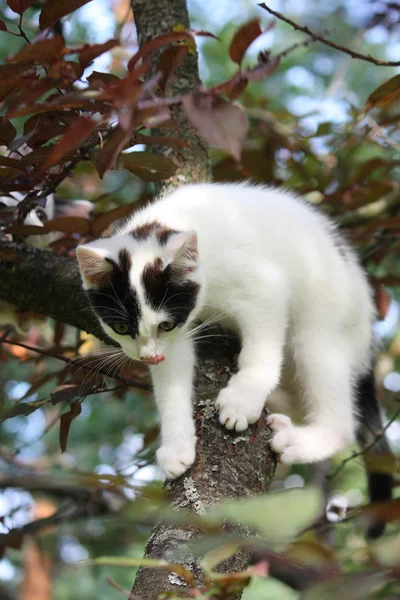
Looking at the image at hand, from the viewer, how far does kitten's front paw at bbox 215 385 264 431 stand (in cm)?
200

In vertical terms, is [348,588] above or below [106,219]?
above

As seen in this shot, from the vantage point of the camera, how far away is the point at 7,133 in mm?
1916

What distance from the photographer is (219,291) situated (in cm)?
249

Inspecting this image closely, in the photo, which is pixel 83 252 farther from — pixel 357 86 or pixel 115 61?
pixel 357 86

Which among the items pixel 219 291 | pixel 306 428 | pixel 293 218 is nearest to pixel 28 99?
pixel 219 291

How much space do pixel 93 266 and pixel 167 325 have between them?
0.34 meters

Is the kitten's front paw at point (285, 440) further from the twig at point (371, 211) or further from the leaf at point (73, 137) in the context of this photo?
the twig at point (371, 211)

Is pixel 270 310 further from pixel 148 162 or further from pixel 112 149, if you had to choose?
pixel 112 149

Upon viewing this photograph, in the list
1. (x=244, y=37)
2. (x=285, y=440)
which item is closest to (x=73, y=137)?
(x=244, y=37)

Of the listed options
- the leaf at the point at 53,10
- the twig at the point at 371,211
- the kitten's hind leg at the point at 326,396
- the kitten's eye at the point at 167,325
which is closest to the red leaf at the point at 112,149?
the leaf at the point at 53,10

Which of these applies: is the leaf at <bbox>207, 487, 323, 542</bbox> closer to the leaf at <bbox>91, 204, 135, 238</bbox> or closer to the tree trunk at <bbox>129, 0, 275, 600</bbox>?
the tree trunk at <bbox>129, 0, 275, 600</bbox>

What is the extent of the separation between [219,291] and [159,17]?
1.29 meters

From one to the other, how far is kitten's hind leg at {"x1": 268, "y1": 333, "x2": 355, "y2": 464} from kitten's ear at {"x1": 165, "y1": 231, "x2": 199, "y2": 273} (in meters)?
0.67

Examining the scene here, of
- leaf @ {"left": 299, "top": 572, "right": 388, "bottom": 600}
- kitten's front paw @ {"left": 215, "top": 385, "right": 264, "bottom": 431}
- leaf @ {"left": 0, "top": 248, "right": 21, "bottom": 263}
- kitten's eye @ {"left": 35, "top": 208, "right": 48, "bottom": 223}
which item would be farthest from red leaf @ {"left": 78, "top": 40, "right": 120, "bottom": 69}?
kitten's eye @ {"left": 35, "top": 208, "right": 48, "bottom": 223}
